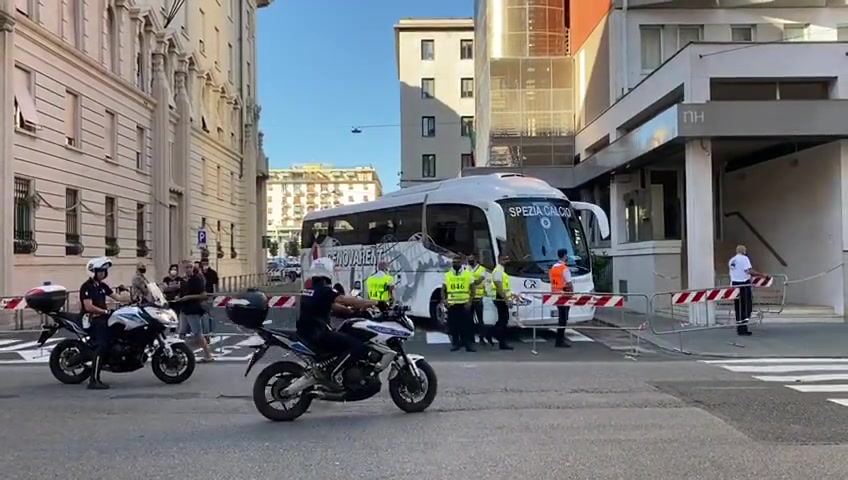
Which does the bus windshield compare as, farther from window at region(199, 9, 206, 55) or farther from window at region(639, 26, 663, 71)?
window at region(199, 9, 206, 55)

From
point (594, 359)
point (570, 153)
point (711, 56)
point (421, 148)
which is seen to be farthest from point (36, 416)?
point (421, 148)

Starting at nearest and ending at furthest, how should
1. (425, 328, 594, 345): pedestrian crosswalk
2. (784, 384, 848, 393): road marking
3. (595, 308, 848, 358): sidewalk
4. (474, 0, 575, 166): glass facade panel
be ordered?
(784, 384, 848, 393): road marking → (595, 308, 848, 358): sidewalk → (425, 328, 594, 345): pedestrian crosswalk → (474, 0, 575, 166): glass facade panel

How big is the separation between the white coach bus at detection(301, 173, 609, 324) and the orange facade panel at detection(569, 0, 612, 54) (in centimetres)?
1295

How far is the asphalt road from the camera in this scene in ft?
20.9

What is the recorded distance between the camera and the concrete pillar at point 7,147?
21547 mm

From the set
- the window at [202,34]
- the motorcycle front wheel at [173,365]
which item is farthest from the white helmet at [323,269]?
the window at [202,34]

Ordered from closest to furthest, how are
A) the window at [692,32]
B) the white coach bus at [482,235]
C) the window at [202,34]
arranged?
the white coach bus at [482,235] → the window at [692,32] → the window at [202,34]

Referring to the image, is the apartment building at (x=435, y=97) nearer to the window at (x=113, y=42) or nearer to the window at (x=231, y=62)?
the window at (x=231, y=62)

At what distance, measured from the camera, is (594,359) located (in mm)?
13656

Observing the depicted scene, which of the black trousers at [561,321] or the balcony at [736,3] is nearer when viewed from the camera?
the black trousers at [561,321]

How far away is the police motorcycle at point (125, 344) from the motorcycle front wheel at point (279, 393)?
119 inches

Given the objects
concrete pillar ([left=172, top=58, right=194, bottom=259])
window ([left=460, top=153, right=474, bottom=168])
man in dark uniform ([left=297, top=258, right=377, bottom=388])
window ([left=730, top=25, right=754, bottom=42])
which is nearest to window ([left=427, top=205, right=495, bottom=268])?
man in dark uniform ([left=297, top=258, right=377, bottom=388])

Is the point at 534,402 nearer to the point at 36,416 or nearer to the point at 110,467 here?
the point at 110,467

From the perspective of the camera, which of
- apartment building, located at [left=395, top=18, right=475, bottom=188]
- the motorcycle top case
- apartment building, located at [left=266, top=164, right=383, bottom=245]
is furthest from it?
apartment building, located at [left=266, top=164, right=383, bottom=245]
